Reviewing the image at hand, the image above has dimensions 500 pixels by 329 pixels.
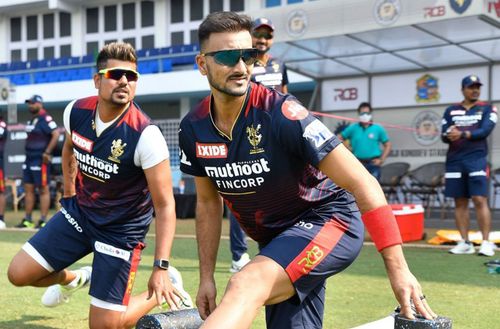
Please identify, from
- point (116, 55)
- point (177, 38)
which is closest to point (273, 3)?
point (177, 38)

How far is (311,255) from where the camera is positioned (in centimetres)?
278

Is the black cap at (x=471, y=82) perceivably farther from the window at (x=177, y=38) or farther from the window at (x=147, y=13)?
the window at (x=147, y=13)

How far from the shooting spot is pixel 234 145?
284cm

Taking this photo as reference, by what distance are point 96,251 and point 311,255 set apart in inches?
73.4

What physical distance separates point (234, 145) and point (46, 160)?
8839mm

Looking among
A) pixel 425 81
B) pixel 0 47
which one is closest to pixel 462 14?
pixel 425 81

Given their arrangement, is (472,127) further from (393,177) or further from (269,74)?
(393,177)

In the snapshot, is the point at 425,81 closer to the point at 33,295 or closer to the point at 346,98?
the point at 346,98

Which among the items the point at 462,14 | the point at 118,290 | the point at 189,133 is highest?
the point at 462,14

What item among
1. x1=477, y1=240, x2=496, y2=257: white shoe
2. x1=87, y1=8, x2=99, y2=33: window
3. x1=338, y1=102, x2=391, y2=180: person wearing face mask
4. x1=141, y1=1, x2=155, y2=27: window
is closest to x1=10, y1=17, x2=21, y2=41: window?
x1=87, y1=8, x2=99, y2=33: window

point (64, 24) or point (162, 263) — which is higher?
point (64, 24)

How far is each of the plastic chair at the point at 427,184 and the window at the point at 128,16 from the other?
18.7 meters

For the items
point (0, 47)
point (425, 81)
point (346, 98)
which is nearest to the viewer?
point (425, 81)

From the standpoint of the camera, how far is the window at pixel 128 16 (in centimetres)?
2831
